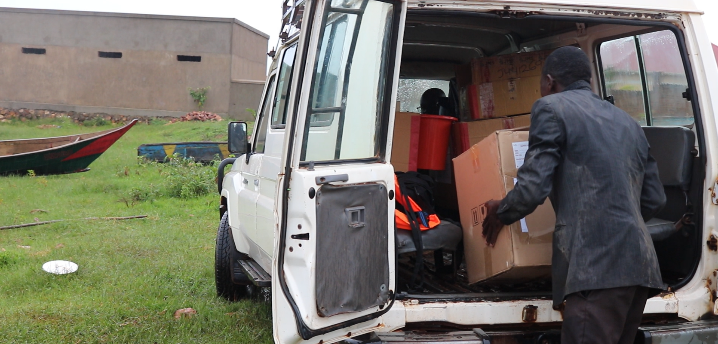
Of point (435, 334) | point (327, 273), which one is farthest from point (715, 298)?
point (327, 273)

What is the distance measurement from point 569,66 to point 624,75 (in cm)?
171

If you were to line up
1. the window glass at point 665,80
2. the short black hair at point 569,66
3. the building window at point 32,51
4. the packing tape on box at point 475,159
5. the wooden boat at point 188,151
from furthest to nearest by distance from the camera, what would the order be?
the building window at point 32,51 < the wooden boat at point 188,151 < the window glass at point 665,80 < the packing tape on box at point 475,159 < the short black hair at point 569,66

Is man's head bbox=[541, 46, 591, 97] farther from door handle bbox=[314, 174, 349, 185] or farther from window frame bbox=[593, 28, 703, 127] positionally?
door handle bbox=[314, 174, 349, 185]

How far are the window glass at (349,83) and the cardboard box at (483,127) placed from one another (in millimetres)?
1626

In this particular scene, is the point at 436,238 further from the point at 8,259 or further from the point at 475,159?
the point at 8,259

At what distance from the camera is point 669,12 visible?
3.06m

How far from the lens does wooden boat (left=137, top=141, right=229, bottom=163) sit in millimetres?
14102

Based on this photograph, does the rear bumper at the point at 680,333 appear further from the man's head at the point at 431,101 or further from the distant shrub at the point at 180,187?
the distant shrub at the point at 180,187

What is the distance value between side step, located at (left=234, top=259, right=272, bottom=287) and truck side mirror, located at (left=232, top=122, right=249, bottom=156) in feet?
2.50

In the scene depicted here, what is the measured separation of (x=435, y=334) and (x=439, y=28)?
2528 millimetres

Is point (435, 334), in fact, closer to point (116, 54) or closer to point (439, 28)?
point (439, 28)

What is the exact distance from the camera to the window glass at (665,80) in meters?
3.61

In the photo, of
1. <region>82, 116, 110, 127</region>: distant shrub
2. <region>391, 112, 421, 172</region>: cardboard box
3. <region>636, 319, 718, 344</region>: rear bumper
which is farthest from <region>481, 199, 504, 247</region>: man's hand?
<region>82, 116, 110, 127</region>: distant shrub

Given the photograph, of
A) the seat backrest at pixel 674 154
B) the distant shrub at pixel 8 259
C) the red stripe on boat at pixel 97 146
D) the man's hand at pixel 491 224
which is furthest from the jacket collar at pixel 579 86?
the red stripe on boat at pixel 97 146
